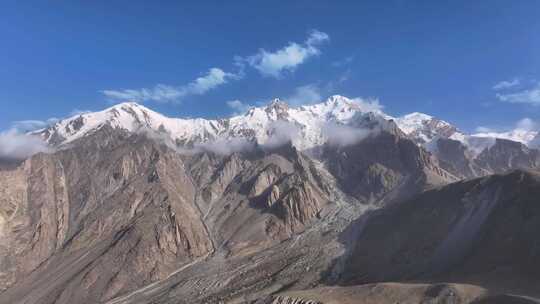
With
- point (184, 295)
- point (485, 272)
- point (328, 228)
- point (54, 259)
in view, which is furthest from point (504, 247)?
point (54, 259)

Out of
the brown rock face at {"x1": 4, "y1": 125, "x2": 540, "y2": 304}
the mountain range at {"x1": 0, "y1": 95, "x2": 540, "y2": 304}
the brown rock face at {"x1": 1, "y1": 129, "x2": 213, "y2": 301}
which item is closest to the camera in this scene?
the mountain range at {"x1": 0, "y1": 95, "x2": 540, "y2": 304}

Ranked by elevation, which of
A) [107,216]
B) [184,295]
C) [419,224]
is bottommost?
[184,295]

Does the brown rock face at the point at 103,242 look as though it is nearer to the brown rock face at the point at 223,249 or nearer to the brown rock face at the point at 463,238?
the brown rock face at the point at 223,249

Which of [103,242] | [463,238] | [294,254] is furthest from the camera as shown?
[103,242]

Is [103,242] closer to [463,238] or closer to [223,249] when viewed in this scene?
[223,249]

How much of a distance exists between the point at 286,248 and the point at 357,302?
9401cm

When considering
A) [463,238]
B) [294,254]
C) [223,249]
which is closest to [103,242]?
[223,249]

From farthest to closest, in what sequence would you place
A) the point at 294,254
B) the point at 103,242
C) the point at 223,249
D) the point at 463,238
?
the point at 223,249 → the point at 103,242 → the point at 294,254 → the point at 463,238

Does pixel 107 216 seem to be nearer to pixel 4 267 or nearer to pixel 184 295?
pixel 4 267

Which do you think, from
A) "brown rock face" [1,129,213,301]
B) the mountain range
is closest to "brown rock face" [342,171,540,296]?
the mountain range

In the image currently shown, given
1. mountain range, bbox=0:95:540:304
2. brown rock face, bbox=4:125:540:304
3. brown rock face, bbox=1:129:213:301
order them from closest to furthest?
mountain range, bbox=0:95:540:304
brown rock face, bbox=4:125:540:304
brown rock face, bbox=1:129:213:301

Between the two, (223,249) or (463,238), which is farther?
(223,249)

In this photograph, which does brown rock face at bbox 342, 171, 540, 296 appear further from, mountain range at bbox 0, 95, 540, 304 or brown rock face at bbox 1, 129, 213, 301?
brown rock face at bbox 1, 129, 213, 301

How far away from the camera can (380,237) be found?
141m
